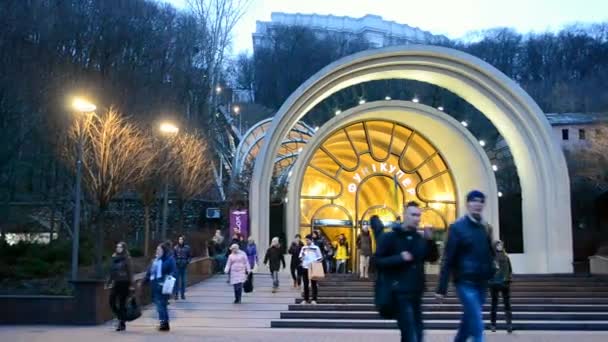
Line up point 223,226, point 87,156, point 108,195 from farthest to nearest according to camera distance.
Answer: point 223,226 < point 87,156 < point 108,195

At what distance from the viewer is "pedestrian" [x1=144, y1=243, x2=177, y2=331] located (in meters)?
13.0

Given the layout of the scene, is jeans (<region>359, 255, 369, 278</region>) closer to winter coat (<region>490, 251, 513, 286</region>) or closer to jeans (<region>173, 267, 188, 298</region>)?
jeans (<region>173, 267, 188, 298</region>)

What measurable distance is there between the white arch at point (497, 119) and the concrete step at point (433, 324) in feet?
36.2

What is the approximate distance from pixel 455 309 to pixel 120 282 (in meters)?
7.49

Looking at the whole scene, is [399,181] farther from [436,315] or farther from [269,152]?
[436,315]

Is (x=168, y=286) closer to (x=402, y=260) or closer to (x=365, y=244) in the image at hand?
(x=365, y=244)

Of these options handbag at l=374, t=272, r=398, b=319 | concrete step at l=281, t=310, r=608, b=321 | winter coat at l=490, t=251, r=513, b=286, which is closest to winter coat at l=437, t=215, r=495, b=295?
handbag at l=374, t=272, r=398, b=319

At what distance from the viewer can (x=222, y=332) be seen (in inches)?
504

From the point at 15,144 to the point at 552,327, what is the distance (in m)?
21.0

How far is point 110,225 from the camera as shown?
34.1 metres

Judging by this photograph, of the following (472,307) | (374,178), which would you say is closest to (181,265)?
(472,307)

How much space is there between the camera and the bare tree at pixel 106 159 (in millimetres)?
19797

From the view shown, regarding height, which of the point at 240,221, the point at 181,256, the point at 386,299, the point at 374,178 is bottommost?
the point at 386,299

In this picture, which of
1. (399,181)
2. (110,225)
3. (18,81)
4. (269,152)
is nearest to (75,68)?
(18,81)
